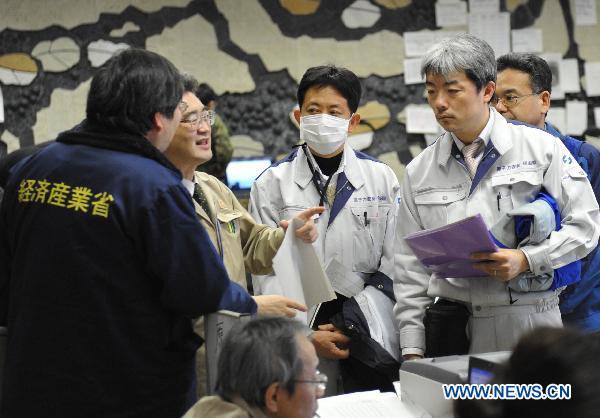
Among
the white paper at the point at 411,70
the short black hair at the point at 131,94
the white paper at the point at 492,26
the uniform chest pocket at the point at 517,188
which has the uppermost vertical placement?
the white paper at the point at 492,26

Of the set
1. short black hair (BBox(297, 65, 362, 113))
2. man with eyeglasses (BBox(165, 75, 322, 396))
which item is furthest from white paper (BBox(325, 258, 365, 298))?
short black hair (BBox(297, 65, 362, 113))

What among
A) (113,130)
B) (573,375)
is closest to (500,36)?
(113,130)

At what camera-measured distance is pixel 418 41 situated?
504 centimetres

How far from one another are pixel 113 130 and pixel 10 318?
50cm

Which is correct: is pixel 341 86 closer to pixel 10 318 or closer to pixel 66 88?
pixel 10 318

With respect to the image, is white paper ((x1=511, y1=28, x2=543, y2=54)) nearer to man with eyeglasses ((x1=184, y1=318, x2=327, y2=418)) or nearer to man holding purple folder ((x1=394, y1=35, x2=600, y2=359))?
man holding purple folder ((x1=394, y1=35, x2=600, y2=359))

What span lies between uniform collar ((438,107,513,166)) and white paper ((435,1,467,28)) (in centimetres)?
241

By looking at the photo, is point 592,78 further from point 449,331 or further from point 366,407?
point 366,407

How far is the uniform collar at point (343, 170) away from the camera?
3.13m

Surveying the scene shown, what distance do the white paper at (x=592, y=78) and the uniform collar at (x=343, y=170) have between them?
2.46m

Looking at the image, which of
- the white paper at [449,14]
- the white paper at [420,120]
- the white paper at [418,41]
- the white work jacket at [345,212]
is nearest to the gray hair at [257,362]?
the white work jacket at [345,212]

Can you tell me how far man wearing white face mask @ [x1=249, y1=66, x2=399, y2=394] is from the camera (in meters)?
3.01

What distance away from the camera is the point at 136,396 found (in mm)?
2025

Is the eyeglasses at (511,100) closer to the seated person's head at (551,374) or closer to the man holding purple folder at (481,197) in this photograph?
the man holding purple folder at (481,197)
